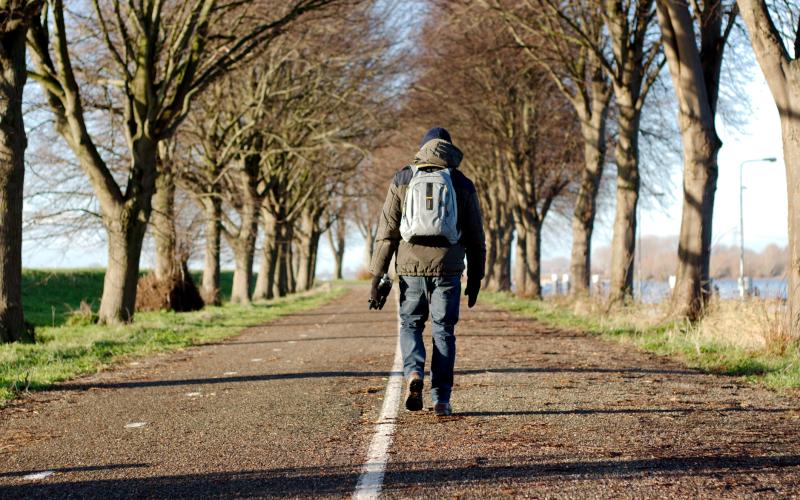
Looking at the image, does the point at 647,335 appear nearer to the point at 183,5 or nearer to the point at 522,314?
A: the point at 522,314

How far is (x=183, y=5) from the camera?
59.1ft

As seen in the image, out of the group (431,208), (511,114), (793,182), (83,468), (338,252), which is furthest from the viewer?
(338,252)

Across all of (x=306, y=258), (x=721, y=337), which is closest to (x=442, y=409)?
(x=721, y=337)

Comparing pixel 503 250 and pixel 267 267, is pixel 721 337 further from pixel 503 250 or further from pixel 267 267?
pixel 503 250

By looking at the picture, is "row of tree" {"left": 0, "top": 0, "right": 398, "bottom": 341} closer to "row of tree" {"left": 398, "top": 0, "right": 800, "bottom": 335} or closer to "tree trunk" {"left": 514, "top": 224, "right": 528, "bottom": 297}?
"row of tree" {"left": 398, "top": 0, "right": 800, "bottom": 335}

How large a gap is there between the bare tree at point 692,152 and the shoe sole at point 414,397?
8.89 meters

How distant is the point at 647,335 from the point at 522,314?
8468 millimetres

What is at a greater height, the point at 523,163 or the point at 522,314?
the point at 523,163

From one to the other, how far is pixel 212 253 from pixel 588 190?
11959 millimetres

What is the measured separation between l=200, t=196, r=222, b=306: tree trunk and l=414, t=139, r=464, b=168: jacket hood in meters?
20.3

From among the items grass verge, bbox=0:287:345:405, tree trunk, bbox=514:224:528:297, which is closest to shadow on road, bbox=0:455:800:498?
grass verge, bbox=0:287:345:405

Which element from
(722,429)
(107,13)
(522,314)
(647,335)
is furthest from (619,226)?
(722,429)

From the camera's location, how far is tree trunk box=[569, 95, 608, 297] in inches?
875

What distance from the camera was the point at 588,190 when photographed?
23734 millimetres
